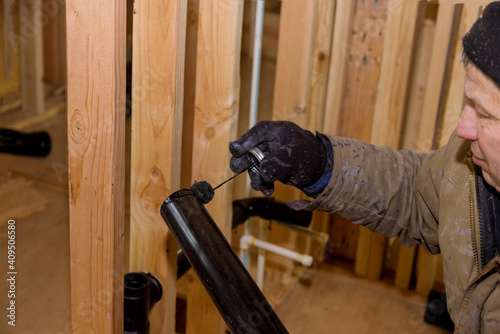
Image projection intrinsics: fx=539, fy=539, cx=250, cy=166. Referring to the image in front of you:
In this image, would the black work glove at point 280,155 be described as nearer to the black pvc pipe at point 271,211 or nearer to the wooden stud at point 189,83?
the black pvc pipe at point 271,211

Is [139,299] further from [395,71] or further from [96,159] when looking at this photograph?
[395,71]

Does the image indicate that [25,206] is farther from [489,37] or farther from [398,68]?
[489,37]

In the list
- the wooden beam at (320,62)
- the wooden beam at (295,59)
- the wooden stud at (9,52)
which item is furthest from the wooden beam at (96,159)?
the wooden stud at (9,52)

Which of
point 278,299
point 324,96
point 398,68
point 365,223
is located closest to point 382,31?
point 398,68

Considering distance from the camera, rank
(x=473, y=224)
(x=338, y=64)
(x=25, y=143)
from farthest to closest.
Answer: (x=25, y=143)
(x=338, y=64)
(x=473, y=224)

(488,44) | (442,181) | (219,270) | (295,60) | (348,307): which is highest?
(488,44)

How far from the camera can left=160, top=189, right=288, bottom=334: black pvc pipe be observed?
0.96 meters

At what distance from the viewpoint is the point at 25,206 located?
2.63m

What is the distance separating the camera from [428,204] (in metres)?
1.30

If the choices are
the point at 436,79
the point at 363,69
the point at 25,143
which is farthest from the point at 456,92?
the point at 25,143

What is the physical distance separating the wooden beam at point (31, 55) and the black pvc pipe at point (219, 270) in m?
2.20

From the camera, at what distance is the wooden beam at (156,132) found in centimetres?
118

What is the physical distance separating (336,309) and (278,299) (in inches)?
9.3

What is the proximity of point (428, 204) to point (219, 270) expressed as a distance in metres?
0.58
